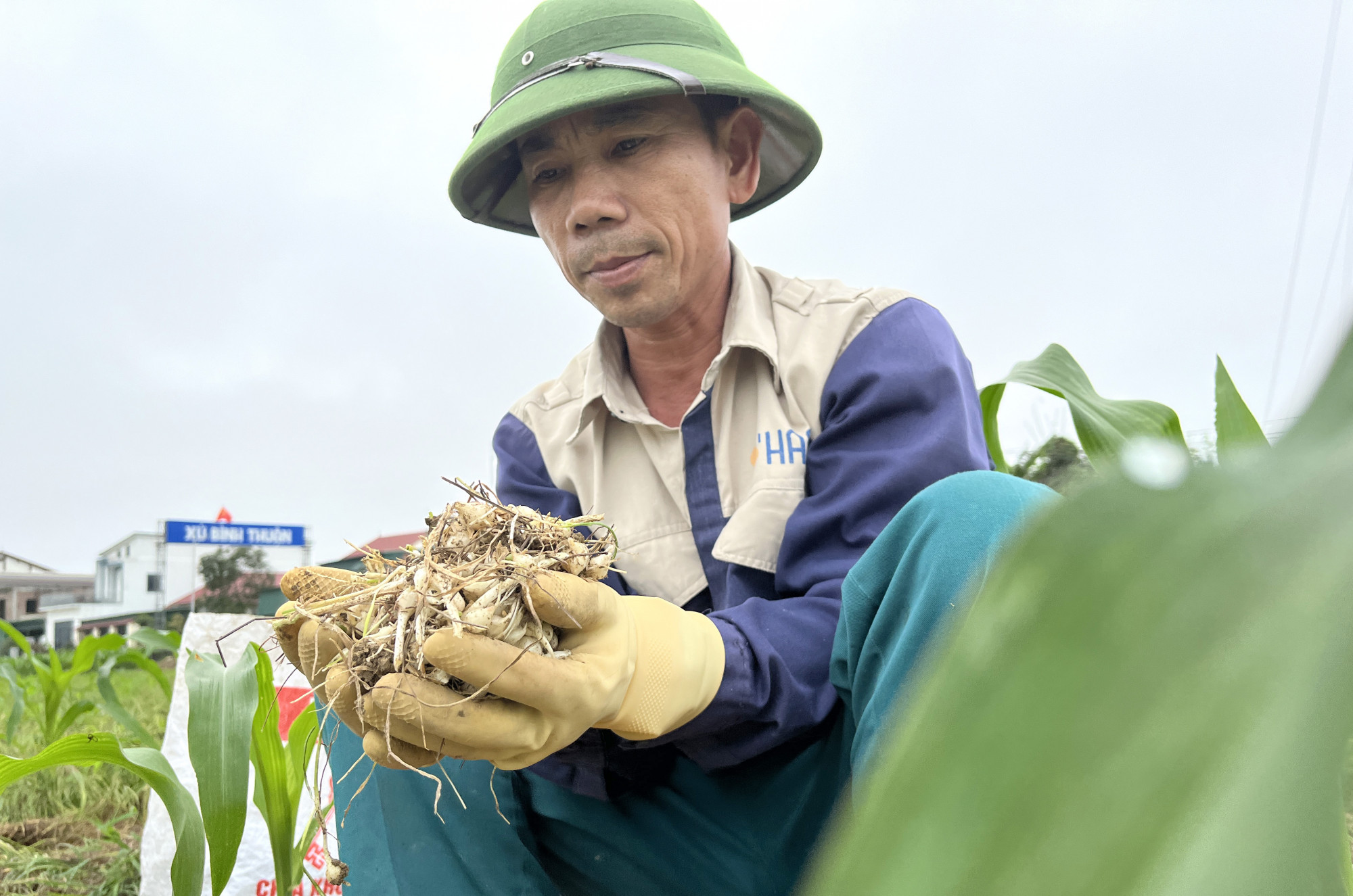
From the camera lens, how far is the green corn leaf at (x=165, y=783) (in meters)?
0.80

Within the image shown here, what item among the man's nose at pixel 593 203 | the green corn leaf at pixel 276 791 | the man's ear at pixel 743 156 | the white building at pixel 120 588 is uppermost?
the white building at pixel 120 588

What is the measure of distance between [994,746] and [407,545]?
0.65 m

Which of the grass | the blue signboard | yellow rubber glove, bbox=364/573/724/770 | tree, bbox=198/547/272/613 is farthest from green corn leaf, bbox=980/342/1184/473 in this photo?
tree, bbox=198/547/272/613

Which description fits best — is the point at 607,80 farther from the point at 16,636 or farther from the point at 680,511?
the point at 16,636

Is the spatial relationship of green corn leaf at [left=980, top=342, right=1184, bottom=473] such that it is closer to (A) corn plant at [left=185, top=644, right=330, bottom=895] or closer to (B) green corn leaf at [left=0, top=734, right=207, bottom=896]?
(A) corn plant at [left=185, top=644, right=330, bottom=895]

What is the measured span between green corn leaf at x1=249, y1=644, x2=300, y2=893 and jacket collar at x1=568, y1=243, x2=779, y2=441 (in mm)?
487

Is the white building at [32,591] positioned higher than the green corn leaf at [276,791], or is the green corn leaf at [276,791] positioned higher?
the white building at [32,591]

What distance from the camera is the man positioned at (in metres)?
0.59

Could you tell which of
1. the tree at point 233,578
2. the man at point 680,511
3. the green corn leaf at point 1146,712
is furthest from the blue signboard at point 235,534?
the green corn leaf at point 1146,712

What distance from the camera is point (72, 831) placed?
4.37 ft

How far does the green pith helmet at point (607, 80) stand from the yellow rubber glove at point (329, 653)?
504mm

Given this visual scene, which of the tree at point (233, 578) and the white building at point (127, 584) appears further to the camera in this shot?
the white building at point (127, 584)

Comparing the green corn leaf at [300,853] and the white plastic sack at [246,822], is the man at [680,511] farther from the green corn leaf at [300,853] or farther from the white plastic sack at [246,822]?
the white plastic sack at [246,822]

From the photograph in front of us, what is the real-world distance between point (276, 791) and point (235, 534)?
12901 millimetres
